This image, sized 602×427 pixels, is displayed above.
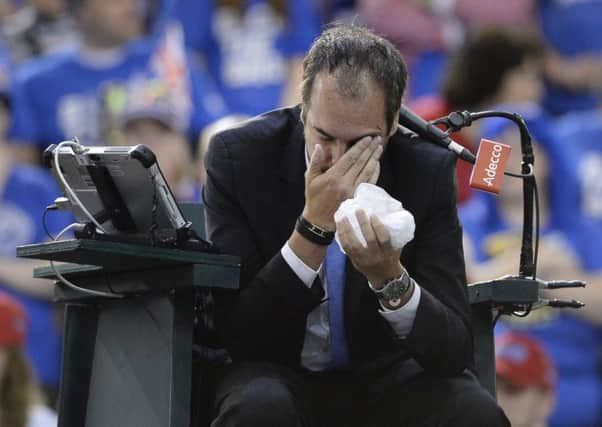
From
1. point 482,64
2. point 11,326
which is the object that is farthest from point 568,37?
point 11,326

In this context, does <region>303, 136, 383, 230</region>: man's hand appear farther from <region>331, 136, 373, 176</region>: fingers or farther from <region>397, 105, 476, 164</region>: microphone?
<region>397, 105, 476, 164</region>: microphone

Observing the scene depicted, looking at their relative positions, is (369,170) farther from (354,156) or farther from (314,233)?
(314,233)

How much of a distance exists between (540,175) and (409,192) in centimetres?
287

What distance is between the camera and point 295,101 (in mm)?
7527

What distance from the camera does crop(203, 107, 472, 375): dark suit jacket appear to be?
396 cm

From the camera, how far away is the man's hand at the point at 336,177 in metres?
3.78

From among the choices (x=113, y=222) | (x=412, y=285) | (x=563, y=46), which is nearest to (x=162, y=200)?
(x=113, y=222)

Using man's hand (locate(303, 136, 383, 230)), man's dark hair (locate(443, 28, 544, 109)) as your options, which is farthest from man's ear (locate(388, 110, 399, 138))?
man's dark hair (locate(443, 28, 544, 109))

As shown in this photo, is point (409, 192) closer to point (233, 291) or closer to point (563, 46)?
point (233, 291)

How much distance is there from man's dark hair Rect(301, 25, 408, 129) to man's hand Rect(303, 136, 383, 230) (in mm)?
138

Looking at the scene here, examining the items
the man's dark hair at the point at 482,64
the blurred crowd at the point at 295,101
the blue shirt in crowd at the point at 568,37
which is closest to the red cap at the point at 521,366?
the blurred crowd at the point at 295,101

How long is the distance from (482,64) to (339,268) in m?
3.32

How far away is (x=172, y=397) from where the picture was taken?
12.5ft

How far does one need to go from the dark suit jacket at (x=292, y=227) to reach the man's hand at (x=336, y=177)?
0.72 ft
